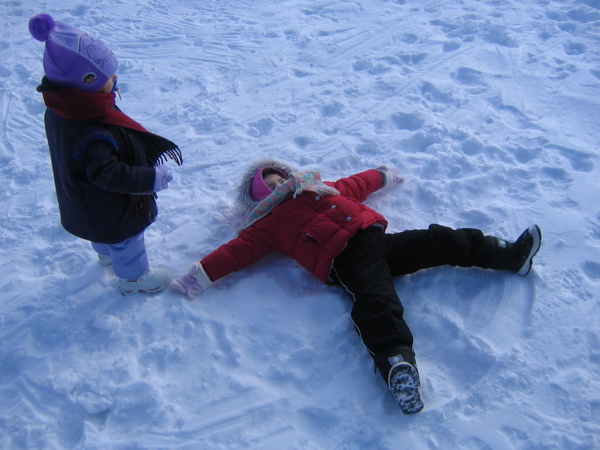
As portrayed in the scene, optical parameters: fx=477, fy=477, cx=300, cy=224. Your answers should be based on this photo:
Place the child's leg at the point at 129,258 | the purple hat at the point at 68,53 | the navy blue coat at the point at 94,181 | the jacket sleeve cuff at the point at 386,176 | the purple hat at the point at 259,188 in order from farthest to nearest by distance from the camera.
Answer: the jacket sleeve cuff at the point at 386,176, the purple hat at the point at 259,188, the child's leg at the point at 129,258, the navy blue coat at the point at 94,181, the purple hat at the point at 68,53

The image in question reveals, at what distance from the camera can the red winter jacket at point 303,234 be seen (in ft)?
7.84

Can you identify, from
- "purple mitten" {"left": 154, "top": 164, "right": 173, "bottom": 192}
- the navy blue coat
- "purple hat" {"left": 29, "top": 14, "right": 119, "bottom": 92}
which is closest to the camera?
"purple hat" {"left": 29, "top": 14, "right": 119, "bottom": 92}

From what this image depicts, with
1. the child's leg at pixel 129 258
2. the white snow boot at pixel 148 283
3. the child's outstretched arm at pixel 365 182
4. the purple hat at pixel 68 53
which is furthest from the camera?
the child's outstretched arm at pixel 365 182

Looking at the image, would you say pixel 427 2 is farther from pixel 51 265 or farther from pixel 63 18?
pixel 51 265

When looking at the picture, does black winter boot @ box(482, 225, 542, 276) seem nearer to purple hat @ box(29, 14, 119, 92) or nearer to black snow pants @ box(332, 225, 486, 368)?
black snow pants @ box(332, 225, 486, 368)

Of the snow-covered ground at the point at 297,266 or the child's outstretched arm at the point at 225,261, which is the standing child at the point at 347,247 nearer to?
the child's outstretched arm at the point at 225,261

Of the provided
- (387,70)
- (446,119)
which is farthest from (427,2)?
(446,119)

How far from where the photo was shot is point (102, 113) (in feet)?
6.07

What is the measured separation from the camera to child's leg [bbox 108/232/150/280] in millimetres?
2234

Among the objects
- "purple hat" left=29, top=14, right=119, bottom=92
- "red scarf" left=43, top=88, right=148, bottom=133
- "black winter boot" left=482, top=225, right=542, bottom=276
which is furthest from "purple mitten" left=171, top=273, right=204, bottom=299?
"black winter boot" left=482, top=225, right=542, bottom=276

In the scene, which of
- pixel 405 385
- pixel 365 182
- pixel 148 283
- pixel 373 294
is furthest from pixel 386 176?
pixel 148 283

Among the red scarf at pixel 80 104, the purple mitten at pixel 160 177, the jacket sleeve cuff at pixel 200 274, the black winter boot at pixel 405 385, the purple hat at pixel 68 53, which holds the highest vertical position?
the purple hat at pixel 68 53

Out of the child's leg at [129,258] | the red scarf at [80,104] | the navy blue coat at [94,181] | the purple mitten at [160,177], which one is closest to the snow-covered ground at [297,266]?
the child's leg at [129,258]

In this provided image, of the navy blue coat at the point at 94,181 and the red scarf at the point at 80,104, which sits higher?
the red scarf at the point at 80,104
